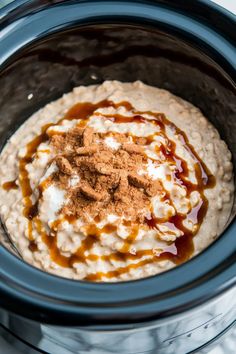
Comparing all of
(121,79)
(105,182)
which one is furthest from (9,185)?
(121,79)

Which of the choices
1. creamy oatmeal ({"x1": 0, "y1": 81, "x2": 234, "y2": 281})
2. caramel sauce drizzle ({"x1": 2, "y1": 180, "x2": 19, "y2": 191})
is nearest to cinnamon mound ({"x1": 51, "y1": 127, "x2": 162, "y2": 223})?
creamy oatmeal ({"x1": 0, "y1": 81, "x2": 234, "y2": 281})

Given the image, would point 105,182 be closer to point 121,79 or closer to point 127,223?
point 127,223

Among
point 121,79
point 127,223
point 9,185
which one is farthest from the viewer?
point 121,79

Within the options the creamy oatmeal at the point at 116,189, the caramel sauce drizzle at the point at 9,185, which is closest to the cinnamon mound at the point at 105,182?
the creamy oatmeal at the point at 116,189

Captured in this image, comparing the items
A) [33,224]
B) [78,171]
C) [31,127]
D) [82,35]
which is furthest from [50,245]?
[82,35]

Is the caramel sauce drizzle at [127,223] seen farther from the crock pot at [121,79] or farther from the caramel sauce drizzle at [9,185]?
the crock pot at [121,79]

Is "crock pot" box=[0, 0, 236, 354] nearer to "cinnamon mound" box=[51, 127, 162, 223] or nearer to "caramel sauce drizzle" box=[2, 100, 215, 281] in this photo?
"caramel sauce drizzle" box=[2, 100, 215, 281]

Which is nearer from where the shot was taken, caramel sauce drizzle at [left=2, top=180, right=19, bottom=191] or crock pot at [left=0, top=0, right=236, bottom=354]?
crock pot at [left=0, top=0, right=236, bottom=354]
